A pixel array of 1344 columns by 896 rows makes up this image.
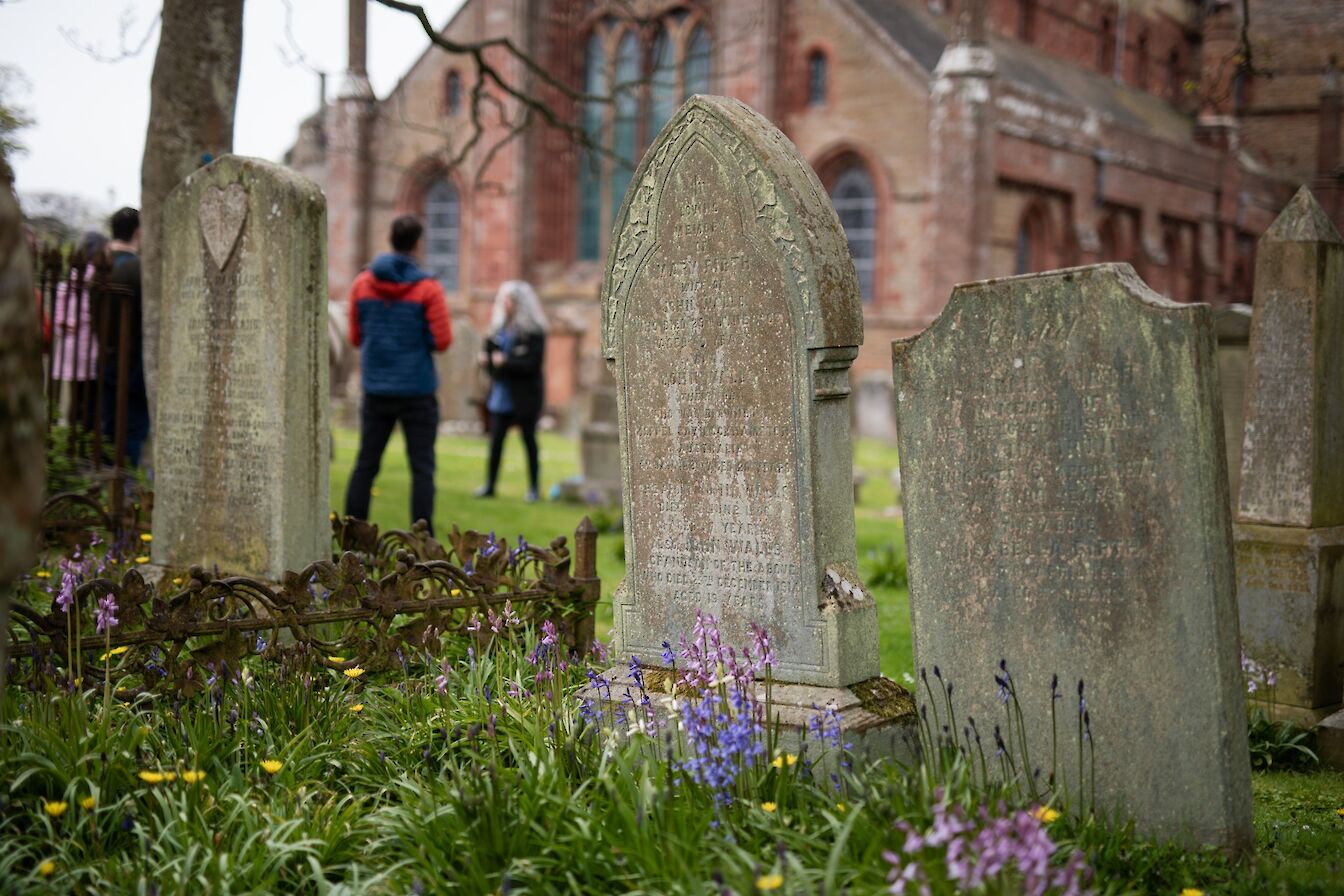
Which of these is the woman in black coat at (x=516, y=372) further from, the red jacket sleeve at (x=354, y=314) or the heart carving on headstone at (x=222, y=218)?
the heart carving on headstone at (x=222, y=218)

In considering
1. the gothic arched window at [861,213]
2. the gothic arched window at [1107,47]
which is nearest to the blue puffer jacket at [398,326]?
the gothic arched window at [861,213]

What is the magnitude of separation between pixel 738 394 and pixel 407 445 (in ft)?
15.7

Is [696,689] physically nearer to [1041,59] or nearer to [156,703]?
[156,703]

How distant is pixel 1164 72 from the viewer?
158 ft

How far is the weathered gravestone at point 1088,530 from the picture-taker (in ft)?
14.7

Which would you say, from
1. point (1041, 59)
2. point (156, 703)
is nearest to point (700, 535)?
point (156, 703)

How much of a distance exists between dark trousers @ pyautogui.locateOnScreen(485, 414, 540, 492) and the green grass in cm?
31

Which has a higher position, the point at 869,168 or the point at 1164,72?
the point at 1164,72

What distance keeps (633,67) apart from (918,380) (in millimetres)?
28758

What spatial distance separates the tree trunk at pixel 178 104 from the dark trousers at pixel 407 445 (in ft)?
5.49

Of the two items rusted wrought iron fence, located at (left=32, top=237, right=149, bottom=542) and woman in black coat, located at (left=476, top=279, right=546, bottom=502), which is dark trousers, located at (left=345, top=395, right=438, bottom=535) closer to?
rusted wrought iron fence, located at (left=32, top=237, right=149, bottom=542)

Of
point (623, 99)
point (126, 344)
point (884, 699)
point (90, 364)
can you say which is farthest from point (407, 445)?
point (623, 99)

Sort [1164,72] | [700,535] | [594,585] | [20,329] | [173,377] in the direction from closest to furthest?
[20,329] → [700,535] → [594,585] → [173,377] → [1164,72]

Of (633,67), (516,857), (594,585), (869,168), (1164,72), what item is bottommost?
(516,857)
